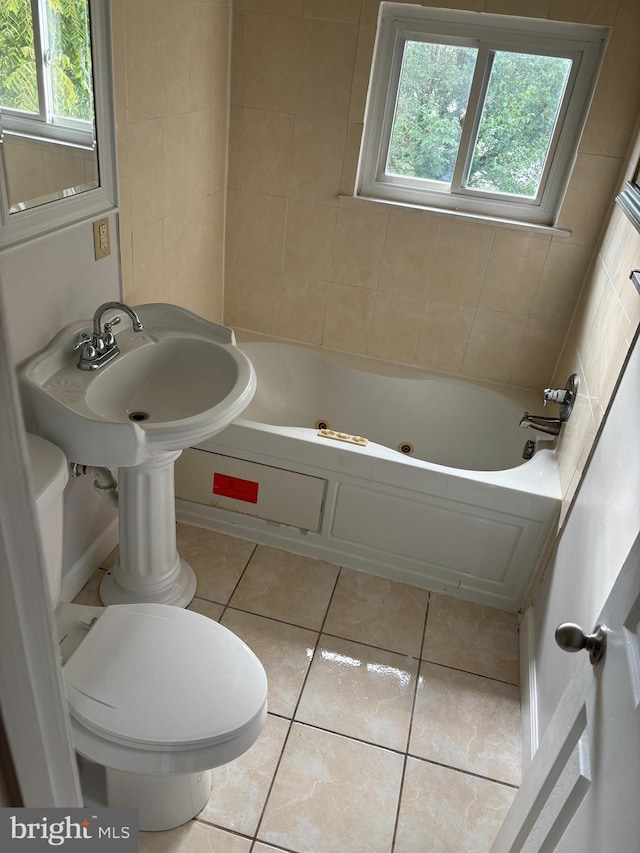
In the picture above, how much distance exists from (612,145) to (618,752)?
2.16m

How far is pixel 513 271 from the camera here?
261cm

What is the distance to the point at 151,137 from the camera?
2.06 metres

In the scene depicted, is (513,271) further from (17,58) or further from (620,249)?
(17,58)

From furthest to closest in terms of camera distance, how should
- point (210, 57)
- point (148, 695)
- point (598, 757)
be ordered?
point (210, 57) → point (148, 695) → point (598, 757)

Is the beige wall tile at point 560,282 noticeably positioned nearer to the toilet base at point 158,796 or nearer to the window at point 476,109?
the window at point 476,109

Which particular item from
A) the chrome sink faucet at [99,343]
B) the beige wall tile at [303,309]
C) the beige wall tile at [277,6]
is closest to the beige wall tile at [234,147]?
the beige wall tile at [277,6]

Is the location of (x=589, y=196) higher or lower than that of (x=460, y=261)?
higher

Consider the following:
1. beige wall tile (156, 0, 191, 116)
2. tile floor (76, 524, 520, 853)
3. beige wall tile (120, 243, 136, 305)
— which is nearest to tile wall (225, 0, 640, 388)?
beige wall tile (156, 0, 191, 116)

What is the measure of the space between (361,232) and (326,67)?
2.05 ft

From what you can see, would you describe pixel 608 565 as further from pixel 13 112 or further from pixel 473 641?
pixel 13 112

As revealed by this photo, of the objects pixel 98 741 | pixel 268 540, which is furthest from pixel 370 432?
pixel 98 741

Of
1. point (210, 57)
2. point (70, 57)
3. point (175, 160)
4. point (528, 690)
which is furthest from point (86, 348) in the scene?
point (528, 690)

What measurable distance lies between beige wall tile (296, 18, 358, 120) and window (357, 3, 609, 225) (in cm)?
12

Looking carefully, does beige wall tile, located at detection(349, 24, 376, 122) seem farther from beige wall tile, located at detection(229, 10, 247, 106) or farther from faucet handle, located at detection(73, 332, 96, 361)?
faucet handle, located at detection(73, 332, 96, 361)
